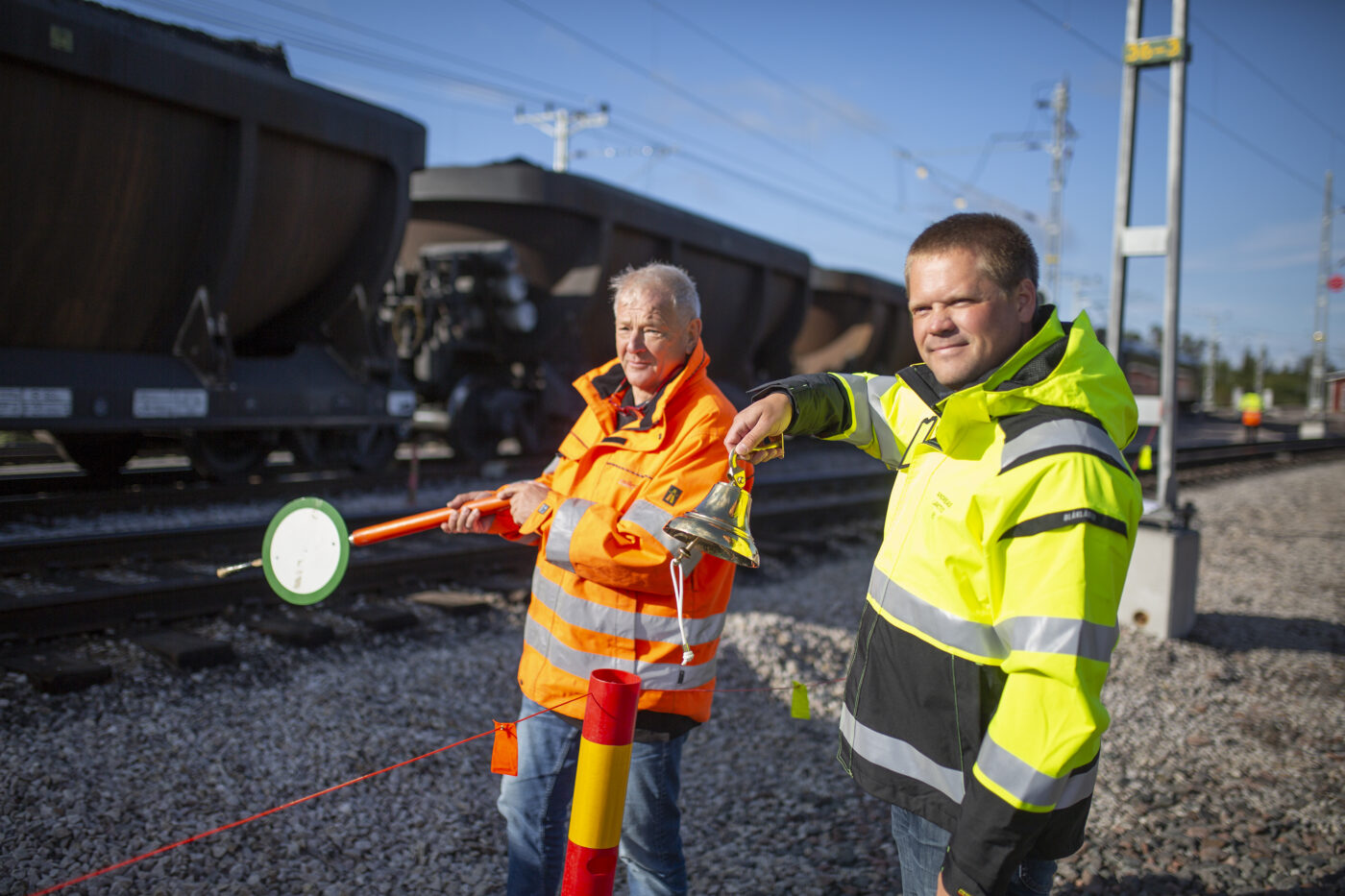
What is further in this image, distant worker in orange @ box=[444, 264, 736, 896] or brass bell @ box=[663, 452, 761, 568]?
distant worker in orange @ box=[444, 264, 736, 896]

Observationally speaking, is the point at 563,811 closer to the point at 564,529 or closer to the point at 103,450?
the point at 564,529

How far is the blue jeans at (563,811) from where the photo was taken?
7.29 ft

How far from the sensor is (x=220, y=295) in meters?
7.70

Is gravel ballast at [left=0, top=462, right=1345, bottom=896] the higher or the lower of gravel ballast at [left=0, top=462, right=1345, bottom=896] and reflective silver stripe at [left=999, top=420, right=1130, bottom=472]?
the lower

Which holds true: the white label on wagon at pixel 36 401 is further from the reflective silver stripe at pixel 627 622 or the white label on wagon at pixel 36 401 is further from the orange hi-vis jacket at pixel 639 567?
the reflective silver stripe at pixel 627 622

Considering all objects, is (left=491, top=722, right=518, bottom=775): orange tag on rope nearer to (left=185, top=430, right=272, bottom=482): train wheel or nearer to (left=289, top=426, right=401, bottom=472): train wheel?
(left=185, top=430, right=272, bottom=482): train wheel

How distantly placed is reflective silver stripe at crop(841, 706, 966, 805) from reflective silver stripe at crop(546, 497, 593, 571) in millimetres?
782

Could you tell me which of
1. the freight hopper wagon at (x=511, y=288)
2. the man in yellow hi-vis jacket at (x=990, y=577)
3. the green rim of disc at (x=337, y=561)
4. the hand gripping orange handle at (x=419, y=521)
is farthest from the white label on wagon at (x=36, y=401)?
the man in yellow hi-vis jacket at (x=990, y=577)

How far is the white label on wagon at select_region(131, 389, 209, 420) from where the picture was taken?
23.4 feet

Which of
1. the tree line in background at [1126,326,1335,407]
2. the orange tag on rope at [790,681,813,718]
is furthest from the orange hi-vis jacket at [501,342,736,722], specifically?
the tree line in background at [1126,326,1335,407]

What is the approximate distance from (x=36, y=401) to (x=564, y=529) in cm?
610

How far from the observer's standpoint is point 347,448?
9.68 m

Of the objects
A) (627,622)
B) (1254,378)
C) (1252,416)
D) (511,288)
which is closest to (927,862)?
(627,622)

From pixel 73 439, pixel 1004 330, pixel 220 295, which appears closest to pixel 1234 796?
pixel 1004 330
